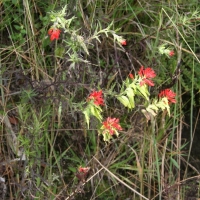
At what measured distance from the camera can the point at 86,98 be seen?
1.86m

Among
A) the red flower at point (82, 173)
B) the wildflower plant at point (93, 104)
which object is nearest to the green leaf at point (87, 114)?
the wildflower plant at point (93, 104)

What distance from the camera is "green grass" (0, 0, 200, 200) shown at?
6.24 ft

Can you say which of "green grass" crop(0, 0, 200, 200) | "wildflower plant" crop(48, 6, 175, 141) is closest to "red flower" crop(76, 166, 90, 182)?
"green grass" crop(0, 0, 200, 200)

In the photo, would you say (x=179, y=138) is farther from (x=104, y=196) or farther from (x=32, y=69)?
(x=32, y=69)

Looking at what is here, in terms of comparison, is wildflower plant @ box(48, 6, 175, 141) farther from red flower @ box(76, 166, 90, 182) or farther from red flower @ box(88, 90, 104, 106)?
red flower @ box(76, 166, 90, 182)

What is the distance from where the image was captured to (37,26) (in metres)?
2.06

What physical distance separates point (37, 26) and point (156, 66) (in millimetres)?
508

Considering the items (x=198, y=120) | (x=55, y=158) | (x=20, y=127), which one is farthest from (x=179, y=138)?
(x=20, y=127)

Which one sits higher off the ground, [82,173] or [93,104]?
[93,104]

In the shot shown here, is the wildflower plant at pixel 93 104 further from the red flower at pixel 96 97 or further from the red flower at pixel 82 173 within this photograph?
the red flower at pixel 82 173

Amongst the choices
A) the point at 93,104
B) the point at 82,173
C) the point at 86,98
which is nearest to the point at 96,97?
the point at 93,104

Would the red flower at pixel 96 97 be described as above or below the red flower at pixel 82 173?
above

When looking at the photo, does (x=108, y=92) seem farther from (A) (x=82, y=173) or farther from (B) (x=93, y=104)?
(A) (x=82, y=173)

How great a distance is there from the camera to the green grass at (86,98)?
190 centimetres
